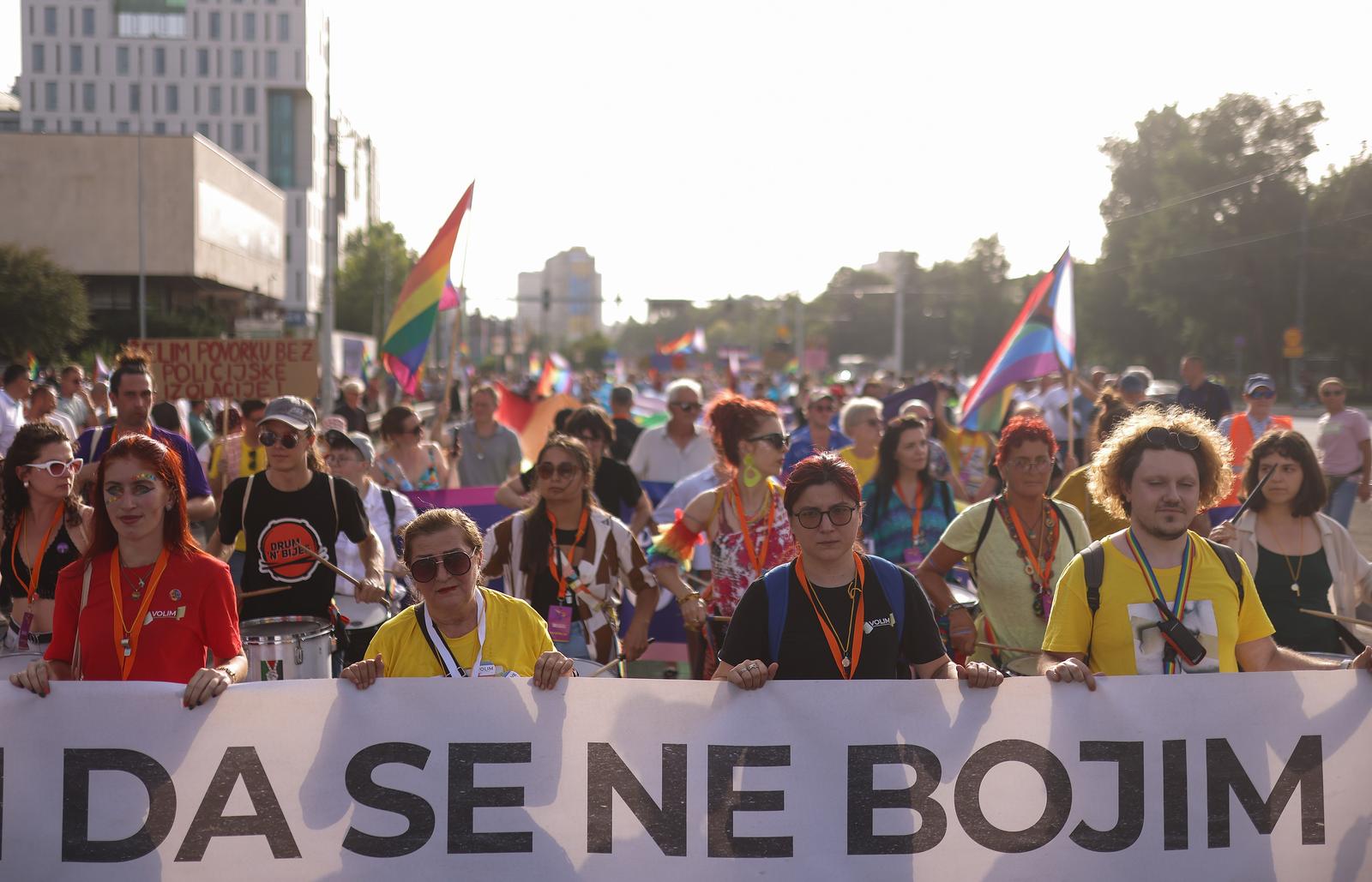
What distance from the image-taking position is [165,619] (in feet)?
13.5

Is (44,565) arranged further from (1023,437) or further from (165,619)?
(1023,437)

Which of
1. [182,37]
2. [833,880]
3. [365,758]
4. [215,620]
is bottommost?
[833,880]

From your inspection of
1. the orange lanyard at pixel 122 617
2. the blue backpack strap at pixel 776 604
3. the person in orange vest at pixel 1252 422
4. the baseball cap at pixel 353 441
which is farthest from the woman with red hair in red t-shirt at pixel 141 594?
the person in orange vest at pixel 1252 422

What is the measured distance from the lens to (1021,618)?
16.7ft

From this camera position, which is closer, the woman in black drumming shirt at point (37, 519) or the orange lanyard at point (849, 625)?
the orange lanyard at point (849, 625)

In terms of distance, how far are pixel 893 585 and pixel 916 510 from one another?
2977 millimetres

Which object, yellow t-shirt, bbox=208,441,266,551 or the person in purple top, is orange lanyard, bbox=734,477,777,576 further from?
yellow t-shirt, bbox=208,441,266,551

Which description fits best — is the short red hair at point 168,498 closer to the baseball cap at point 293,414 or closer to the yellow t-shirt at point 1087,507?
the baseball cap at point 293,414

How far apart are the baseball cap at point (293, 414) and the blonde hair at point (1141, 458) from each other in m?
3.10

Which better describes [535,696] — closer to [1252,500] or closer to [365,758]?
[365,758]

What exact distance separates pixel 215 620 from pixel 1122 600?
2499 mm

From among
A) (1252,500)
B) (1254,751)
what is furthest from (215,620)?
(1252,500)

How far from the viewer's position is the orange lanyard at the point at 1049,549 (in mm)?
5082

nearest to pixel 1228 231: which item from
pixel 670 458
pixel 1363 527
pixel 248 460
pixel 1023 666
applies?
pixel 1363 527
